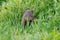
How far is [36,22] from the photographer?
23.9 feet

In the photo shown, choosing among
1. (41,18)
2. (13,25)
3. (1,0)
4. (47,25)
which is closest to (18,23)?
(13,25)

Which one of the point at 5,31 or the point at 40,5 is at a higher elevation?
the point at 40,5

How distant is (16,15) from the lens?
801 cm

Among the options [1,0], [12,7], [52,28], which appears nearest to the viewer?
[52,28]

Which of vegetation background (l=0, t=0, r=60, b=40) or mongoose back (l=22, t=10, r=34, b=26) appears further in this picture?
mongoose back (l=22, t=10, r=34, b=26)

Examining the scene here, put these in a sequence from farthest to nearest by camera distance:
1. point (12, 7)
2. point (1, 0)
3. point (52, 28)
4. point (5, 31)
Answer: point (1, 0), point (12, 7), point (5, 31), point (52, 28)

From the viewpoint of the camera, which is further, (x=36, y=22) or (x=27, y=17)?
(x=27, y=17)

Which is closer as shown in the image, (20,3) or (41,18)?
(41,18)

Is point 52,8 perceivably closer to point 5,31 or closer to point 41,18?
point 41,18

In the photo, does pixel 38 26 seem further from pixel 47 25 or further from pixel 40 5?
pixel 40 5

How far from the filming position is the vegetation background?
628 cm

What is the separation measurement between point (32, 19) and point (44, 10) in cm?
48

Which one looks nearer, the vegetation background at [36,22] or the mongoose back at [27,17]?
the vegetation background at [36,22]

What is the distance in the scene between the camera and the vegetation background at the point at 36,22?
6.28 m
